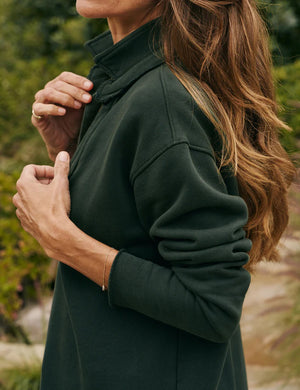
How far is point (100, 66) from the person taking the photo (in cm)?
133


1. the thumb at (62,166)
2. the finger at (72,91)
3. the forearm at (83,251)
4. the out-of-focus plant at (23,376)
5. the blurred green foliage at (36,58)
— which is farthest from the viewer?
the blurred green foliage at (36,58)

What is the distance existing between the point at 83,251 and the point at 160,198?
0.25 metres

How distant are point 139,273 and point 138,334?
0.64 feet

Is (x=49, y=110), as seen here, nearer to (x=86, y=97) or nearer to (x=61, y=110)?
(x=61, y=110)

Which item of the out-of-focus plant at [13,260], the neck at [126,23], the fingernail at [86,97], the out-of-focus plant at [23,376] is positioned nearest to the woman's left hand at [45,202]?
the fingernail at [86,97]

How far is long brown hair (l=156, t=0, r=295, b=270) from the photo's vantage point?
119cm

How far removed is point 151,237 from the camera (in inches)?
46.5

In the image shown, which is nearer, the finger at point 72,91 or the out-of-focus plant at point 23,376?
the finger at point 72,91

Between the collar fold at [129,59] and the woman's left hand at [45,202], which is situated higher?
the collar fold at [129,59]

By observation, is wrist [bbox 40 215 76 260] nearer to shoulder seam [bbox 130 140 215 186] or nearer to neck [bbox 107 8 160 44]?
shoulder seam [bbox 130 140 215 186]

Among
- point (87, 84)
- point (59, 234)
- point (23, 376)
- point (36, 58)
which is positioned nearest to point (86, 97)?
point (87, 84)

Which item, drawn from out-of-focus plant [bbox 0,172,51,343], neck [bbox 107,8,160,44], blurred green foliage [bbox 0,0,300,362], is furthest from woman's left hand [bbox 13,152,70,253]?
blurred green foliage [bbox 0,0,300,362]

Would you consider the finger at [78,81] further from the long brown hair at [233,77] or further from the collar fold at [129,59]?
the long brown hair at [233,77]

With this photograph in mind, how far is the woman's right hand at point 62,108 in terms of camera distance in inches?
57.2
